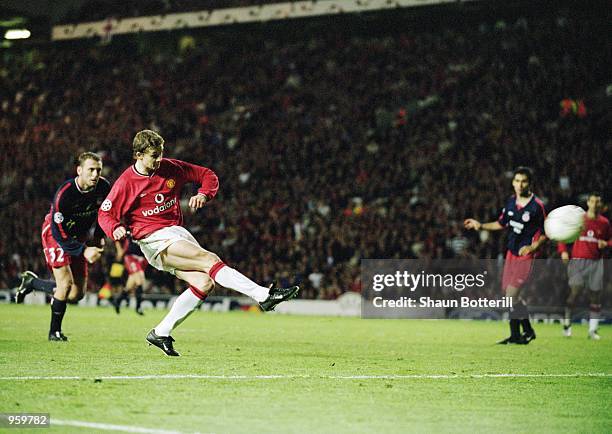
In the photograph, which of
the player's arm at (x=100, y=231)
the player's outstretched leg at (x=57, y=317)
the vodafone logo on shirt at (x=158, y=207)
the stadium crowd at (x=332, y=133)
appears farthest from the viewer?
the stadium crowd at (x=332, y=133)

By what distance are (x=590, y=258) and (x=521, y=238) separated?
3.41 m

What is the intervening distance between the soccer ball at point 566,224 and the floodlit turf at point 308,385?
1.50 meters

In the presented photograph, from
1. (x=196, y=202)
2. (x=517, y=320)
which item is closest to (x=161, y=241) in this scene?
(x=196, y=202)

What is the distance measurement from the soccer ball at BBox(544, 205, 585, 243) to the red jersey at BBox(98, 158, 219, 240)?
4.86 m

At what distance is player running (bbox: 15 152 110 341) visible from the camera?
1096 centimetres

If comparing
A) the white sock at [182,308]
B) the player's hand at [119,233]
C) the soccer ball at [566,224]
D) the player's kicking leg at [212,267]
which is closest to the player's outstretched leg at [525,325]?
the soccer ball at [566,224]

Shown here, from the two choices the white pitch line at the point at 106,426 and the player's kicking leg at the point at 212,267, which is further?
the player's kicking leg at the point at 212,267

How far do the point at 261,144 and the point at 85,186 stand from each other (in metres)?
20.4

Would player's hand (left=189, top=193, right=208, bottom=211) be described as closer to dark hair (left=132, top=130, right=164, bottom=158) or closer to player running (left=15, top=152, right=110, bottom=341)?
dark hair (left=132, top=130, right=164, bottom=158)

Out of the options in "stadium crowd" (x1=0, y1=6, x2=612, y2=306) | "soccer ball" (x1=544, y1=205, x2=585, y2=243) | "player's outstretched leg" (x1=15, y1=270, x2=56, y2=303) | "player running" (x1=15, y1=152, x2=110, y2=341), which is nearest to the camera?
"player running" (x1=15, y1=152, x2=110, y2=341)

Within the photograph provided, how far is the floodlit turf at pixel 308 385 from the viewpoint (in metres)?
5.49

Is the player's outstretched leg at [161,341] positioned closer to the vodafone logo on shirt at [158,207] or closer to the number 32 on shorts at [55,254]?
the vodafone logo on shirt at [158,207]

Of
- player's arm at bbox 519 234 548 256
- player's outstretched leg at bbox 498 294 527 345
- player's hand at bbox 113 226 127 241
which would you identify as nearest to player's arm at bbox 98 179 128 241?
player's hand at bbox 113 226 127 241

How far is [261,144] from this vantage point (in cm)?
3123
